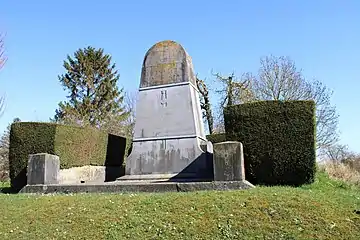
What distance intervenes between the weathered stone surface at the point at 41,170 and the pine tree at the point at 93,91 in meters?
18.8

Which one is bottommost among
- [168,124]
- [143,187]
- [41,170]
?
[143,187]

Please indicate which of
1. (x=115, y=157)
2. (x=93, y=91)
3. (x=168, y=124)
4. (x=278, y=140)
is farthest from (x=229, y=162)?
(x=93, y=91)

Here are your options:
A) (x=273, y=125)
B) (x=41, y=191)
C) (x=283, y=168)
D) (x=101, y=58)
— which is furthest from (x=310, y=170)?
(x=101, y=58)

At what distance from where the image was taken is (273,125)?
30.9 feet

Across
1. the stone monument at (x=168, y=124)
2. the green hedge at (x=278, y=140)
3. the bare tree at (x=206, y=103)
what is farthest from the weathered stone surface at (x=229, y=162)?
the bare tree at (x=206, y=103)

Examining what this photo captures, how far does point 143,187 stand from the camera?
8656 mm

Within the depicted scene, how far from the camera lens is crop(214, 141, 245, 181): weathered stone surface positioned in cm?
840

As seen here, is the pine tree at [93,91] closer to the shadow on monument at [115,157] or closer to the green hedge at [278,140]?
the shadow on monument at [115,157]

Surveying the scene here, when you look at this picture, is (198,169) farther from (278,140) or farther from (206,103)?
(206,103)

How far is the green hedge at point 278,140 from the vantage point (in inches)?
359

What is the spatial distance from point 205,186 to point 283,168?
2.29 meters

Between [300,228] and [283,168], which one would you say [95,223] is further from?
[283,168]

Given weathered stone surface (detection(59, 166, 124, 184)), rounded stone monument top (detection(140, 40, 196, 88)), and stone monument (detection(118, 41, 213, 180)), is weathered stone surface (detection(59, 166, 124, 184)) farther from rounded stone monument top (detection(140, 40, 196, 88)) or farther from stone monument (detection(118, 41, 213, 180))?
rounded stone monument top (detection(140, 40, 196, 88))

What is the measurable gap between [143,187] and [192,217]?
2728mm
